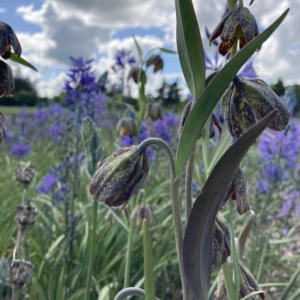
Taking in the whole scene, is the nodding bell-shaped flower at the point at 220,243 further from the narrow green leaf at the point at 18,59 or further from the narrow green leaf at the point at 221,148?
the narrow green leaf at the point at 18,59

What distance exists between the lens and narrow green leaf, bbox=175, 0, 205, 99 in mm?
515

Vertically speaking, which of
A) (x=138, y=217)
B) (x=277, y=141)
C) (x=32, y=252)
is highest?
(x=277, y=141)

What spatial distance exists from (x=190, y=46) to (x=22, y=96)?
26.7m

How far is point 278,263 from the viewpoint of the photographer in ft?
7.83

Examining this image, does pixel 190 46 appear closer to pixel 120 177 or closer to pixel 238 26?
pixel 238 26

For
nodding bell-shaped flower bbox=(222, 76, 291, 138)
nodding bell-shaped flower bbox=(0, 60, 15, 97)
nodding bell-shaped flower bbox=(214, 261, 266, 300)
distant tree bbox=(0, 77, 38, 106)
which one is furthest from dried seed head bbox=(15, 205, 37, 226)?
distant tree bbox=(0, 77, 38, 106)

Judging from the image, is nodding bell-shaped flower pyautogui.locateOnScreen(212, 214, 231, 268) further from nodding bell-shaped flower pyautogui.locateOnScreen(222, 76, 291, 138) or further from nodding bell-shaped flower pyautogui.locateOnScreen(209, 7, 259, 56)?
nodding bell-shaped flower pyautogui.locateOnScreen(209, 7, 259, 56)

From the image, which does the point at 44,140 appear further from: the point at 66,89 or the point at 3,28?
the point at 3,28

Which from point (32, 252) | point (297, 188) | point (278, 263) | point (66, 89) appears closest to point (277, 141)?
point (297, 188)

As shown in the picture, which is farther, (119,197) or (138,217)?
(138,217)

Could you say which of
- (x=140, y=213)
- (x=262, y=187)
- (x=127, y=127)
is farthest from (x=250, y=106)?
(x=262, y=187)

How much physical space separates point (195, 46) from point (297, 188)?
2.43 m

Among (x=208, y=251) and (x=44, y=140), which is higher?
(x=44, y=140)

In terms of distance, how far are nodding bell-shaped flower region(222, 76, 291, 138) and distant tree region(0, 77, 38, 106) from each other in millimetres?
20268
